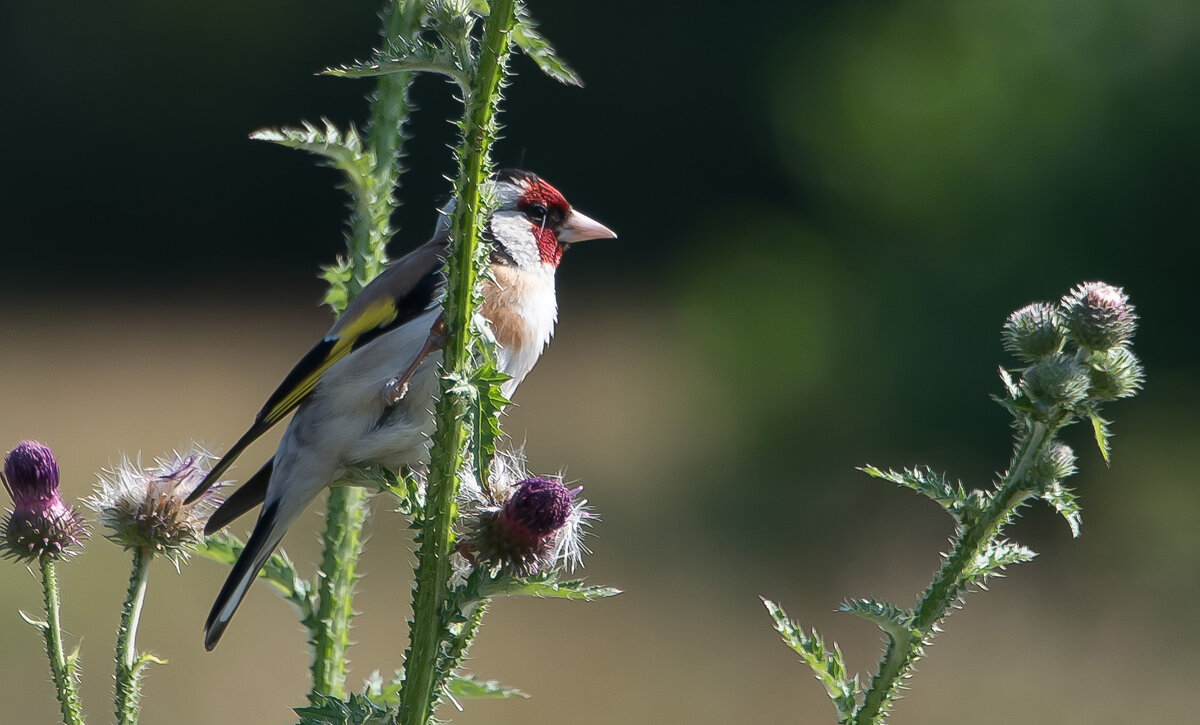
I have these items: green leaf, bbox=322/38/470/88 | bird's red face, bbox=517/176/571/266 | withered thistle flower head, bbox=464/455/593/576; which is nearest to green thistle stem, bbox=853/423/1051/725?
withered thistle flower head, bbox=464/455/593/576

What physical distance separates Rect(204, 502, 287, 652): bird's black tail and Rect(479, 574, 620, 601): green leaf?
3.13 ft

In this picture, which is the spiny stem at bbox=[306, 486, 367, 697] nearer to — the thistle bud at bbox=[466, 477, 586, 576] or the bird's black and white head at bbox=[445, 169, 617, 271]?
the thistle bud at bbox=[466, 477, 586, 576]

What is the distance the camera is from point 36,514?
2082 mm

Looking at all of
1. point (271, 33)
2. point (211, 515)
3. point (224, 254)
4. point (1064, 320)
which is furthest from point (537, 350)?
point (224, 254)

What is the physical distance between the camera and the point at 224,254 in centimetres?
2514

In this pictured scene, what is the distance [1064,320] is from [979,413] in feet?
29.3

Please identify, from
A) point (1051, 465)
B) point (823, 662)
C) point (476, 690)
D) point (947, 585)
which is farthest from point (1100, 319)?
point (476, 690)

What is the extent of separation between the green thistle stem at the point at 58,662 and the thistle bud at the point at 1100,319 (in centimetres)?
139

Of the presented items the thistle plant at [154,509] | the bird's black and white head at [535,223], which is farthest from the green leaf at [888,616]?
the bird's black and white head at [535,223]

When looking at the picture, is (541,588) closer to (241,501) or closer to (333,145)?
(333,145)

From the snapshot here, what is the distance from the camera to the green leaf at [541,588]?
61.9 inches

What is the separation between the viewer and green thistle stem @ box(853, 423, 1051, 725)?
166cm

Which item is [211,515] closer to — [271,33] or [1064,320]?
[1064,320]

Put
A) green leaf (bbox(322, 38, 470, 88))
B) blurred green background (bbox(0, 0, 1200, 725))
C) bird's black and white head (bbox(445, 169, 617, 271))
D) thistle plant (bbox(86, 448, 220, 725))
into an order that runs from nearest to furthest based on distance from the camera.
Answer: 1. green leaf (bbox(322, 38, 470, 88))
2. thistle plant (bbox(86, 448, 220, 725))
3. bird's black and white head (bbox(445, 169, 617, 271))
4. blurred green background (bbox(0, 0, 1200, 725))
